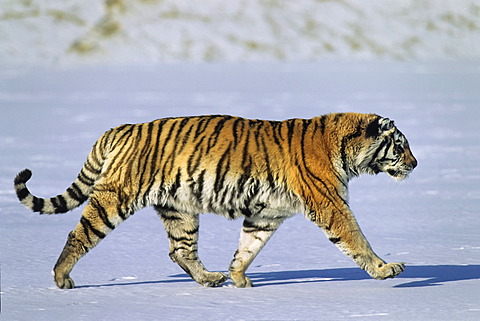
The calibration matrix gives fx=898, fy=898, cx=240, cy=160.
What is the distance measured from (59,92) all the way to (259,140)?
15.6m

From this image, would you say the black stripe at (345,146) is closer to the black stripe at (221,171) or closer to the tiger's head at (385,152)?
the tiger's head at (385,152)

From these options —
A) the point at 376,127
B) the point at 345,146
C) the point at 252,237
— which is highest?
the point at 376,127

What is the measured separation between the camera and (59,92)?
2006 cm

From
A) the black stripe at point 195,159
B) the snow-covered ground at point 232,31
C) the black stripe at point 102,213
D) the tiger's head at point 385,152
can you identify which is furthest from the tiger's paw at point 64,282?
the snow-covered ground at point 232,31

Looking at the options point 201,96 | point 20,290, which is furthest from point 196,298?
point 201,96

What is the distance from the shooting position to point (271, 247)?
6.27 metres

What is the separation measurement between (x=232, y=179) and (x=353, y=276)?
100 cm

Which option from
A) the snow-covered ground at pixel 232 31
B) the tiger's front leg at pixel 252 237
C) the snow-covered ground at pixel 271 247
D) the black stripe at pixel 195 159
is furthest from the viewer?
the snow-covered ground at pixel 232 31

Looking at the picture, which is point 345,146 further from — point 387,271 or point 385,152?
point 387,271

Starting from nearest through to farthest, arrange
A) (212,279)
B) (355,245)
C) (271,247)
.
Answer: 1. (355,245)
2. (212,279)
3. (271,247)

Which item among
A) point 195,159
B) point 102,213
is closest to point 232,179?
point 195,159

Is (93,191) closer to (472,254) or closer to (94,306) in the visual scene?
(94,306)

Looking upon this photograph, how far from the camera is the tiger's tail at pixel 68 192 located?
17.0ft

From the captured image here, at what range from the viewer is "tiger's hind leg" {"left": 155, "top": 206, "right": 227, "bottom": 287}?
5.22 metres
